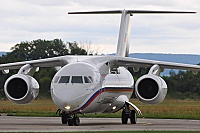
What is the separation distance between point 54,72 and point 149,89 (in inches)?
298

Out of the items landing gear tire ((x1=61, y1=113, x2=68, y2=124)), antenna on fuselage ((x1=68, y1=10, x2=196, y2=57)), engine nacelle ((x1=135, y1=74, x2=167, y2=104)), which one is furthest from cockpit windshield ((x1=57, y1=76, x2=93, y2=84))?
antenna on fuselage ((x1=68, y1=10, x2=196, y2=57))

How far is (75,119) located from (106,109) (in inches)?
121

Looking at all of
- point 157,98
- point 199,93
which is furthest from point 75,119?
point 199,93

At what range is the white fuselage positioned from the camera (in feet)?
94.4

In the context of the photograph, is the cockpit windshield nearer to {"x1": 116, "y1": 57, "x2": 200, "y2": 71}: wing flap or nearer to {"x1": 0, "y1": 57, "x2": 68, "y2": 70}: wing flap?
{"x1": 0, "y1": 57, "x2": 68, "y2": 70}: wing flap

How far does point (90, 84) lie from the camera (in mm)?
29594

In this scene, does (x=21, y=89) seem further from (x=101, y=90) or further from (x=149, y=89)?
(x=149, y=89)

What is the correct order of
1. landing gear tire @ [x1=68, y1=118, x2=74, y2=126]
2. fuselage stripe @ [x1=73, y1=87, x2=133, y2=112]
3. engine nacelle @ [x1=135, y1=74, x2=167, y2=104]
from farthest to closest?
engine nacelle @ [x1=135, y1=74, x2=167, y2=104] < landing gear tire @ [x1=68, y1=118, x2=74, y2=126] < fuselage stripe @ [x1=73, y1=87, x2=133, y2=112]

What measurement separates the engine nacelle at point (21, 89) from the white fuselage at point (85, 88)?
1.92 m

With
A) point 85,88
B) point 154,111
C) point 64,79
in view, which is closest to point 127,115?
point 85,88

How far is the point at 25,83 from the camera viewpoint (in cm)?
3131

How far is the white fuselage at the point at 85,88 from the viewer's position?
28781 mm

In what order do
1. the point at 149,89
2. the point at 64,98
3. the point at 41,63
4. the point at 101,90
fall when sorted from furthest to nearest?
1. the point at 41,63
2. the point at 149,89
3. the point at 101,90
4. the point at 64,98

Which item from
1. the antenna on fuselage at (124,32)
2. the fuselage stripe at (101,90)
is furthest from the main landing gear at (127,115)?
the antenna on fuselage at (124,32)
